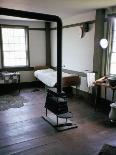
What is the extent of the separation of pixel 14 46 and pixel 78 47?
2468mm

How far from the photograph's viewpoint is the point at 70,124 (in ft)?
13.2

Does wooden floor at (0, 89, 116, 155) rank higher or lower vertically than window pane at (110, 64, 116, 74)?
lower

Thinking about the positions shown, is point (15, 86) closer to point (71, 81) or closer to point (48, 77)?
point (48, 77)

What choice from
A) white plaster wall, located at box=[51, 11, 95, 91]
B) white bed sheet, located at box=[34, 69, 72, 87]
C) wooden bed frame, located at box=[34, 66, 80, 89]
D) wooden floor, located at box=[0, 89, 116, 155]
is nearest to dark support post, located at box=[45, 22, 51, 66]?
white bed sheet, located at box=[34, 69, 72, 87]

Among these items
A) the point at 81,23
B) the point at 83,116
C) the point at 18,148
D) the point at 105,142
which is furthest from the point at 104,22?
the point at 18,148

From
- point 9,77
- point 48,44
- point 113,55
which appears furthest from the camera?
point 48,44

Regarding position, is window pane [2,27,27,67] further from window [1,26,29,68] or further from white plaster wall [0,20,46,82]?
white plaster wall [0,20,46,82]

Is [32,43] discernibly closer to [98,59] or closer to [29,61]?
[29,61]

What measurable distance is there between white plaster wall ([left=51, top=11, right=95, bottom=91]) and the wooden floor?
150 cm

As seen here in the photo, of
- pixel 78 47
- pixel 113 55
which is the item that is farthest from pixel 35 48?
pixel 113 55

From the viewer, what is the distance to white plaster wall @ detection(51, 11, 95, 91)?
5.66m

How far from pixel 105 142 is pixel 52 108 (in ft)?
4.15

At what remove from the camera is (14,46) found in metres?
7.25

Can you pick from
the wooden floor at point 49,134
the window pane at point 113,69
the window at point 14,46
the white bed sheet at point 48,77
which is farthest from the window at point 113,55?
the window at point 14,46
